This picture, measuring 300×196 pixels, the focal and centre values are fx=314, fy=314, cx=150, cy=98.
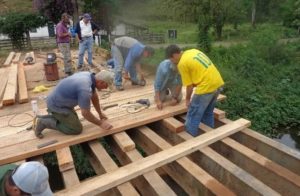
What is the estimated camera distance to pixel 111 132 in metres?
4.10

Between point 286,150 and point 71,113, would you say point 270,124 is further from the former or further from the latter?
point 71,113

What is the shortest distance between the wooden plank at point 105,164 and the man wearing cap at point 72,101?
276mm

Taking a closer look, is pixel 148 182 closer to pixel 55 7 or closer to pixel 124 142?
pixel 124 142

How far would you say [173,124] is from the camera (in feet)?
14.1

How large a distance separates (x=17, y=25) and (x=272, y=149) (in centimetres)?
1848

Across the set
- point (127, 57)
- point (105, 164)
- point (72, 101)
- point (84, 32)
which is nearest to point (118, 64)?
point (127, 57)

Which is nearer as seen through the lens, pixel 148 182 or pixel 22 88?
pixel 148 182

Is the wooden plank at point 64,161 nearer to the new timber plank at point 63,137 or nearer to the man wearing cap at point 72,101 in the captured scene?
the new timber plank at point 63,137

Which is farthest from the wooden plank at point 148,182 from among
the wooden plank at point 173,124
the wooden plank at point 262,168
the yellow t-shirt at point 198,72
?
the yellow t-shirt at point 198,72

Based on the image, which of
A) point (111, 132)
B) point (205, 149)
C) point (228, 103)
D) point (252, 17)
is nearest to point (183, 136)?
point (205, 149)

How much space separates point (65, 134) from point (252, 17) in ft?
76.9

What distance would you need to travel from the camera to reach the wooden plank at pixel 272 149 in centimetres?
353

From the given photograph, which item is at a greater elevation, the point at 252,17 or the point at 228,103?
the point at 252,17

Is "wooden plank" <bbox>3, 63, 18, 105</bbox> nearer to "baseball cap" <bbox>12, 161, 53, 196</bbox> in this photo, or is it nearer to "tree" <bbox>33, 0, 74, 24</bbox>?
"baseball cap" <bbox>12, 161, 53, 196</bbox>
